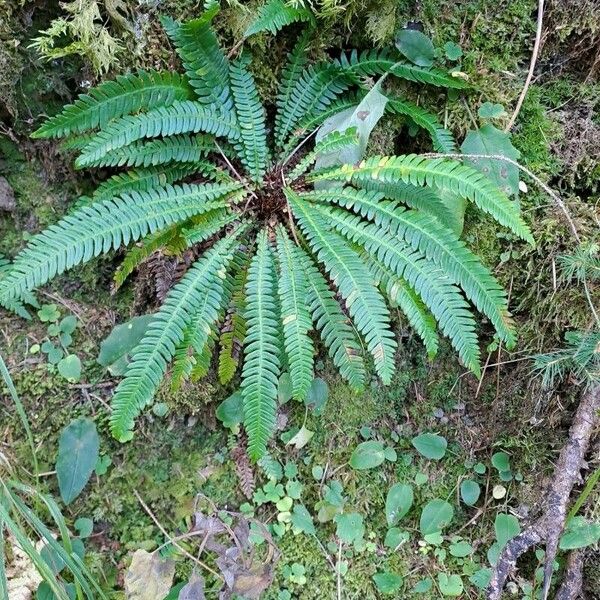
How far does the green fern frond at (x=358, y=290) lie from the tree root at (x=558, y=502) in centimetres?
95

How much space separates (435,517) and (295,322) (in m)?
1.17

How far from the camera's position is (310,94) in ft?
8.51

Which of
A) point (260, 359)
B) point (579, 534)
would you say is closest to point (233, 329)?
point (260, 359)

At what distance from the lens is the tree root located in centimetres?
248

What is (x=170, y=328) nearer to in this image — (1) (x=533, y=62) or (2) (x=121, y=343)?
(2) (x=121, y=343)

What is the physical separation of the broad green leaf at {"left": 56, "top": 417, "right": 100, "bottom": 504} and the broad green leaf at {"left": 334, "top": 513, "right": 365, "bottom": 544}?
1.14 meters

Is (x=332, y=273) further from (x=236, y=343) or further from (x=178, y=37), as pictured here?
(x=178, y=37)

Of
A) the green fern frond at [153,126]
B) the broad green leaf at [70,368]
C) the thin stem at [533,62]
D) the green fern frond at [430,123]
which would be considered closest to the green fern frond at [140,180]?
the green fern frond at [153,126]

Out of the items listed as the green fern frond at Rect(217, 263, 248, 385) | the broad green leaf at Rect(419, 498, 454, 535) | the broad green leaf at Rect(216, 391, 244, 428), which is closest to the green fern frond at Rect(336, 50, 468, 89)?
the green fern frond at Rect(217, 263, 248, 385)

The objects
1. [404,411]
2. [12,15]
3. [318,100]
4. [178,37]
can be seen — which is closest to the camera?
[178,37]

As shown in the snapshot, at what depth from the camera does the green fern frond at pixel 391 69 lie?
254 centimetres

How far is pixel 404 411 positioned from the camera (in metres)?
2.81

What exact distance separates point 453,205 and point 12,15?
2111 mm

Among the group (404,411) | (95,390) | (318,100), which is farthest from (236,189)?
(404,411)
